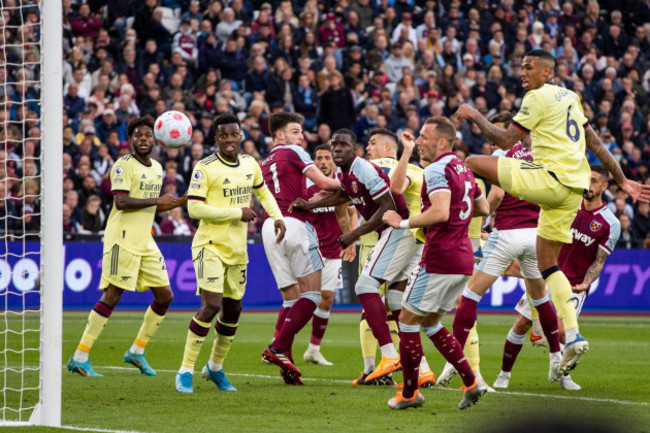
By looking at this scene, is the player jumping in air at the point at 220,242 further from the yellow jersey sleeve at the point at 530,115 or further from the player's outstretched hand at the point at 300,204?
the yellow jersey sleeve at the point at 530,115

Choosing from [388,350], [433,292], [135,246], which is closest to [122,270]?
[135,246]

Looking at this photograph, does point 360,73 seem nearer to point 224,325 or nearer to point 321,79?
point 321,79

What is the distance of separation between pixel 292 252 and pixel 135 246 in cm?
174

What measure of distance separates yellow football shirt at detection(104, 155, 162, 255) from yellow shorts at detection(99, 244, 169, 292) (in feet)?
0.22

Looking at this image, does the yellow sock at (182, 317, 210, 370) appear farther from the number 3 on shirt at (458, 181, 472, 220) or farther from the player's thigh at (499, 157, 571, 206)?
the player's thigh at (499, 157, 571, 206)

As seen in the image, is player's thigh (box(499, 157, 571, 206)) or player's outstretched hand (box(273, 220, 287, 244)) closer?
player's thigh (box(499, 157, 571, 206))

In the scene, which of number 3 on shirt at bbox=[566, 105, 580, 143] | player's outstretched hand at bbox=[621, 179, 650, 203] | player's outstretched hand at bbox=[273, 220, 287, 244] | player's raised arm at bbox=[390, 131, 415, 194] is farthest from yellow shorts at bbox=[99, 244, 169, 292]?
player's outstretched hand at bbox=[621, 179, 650, 203]

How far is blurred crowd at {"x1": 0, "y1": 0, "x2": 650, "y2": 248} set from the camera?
60.7 feet

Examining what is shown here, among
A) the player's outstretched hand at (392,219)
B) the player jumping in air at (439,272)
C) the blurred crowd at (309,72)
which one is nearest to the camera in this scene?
the player jumping in air at (439,272)

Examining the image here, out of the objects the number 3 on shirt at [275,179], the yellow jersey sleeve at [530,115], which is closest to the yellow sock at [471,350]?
the yellow jersey sleeve at [530,115]

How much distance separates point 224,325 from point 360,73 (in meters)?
14.1

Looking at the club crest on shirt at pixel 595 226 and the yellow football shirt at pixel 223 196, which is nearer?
the yellow football shirt at pixel 223 196

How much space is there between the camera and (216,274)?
814 cm

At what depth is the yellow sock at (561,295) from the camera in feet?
25.4
